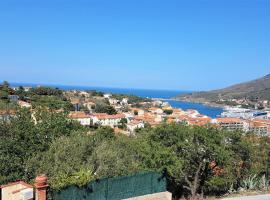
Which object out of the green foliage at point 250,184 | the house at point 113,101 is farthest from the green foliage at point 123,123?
the green foliage at point 250,184

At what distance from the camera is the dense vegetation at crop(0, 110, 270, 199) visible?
14.3 meters

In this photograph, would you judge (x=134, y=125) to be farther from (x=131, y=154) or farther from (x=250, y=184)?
(x=131, y=154)

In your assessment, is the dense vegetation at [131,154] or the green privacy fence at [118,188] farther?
the dense vegetation at [131,154]

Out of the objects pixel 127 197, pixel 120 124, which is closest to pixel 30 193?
pixel 127 197

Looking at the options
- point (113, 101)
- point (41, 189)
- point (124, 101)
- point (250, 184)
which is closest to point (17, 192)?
point (41, 189)

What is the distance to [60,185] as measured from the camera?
11.1m

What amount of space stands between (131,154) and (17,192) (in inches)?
255

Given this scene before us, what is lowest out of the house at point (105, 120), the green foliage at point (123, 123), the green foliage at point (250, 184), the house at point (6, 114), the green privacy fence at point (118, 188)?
the green foliage at point (123, 123)

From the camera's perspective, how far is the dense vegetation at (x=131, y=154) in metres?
14.3

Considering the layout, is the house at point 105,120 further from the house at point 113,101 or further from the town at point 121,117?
the house at point 113,101

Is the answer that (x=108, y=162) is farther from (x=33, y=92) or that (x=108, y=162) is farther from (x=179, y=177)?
(x=33, y=92)

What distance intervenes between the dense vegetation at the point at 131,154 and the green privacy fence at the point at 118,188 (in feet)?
3.41

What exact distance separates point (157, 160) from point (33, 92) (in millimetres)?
77710

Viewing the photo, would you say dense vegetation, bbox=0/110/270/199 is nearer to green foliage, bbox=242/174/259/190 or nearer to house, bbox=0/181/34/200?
green foliage, bbox=242/174/259/190
